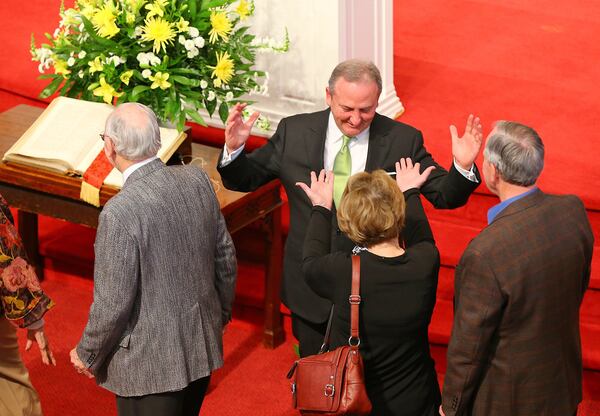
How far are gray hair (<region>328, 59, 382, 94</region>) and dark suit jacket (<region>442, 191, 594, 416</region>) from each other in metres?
0.77

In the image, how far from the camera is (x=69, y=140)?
17.3 ft

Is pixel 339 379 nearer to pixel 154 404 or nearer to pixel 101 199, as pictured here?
pixel 154 404

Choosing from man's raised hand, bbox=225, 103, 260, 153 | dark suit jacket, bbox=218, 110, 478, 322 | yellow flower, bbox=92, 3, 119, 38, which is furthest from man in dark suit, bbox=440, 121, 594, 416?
yellow flower, bbox=92, 3, 119, 38

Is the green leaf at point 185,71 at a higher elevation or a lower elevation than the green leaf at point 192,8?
lower

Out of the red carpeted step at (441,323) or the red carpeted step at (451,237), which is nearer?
the red carpeted step at (441,323)

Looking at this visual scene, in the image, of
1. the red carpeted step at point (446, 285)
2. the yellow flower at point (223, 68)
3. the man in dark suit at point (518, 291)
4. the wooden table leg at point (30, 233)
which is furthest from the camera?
the wooden table leg at point (30, 233)

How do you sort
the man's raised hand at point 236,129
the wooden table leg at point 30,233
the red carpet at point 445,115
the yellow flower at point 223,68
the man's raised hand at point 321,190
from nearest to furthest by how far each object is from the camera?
1. the man's raised hand at point 321,190
2. the man's raised hand at point 236,129
3. the yellow flower at point 223,68
4. the red carpet at point 445,115
5. the wooden table leg at point 30,233

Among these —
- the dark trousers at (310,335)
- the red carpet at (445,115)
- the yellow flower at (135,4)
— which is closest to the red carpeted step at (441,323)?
the red carpet at (445,115)

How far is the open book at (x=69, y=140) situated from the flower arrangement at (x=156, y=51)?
5.7 inches

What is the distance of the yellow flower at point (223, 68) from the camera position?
16.5ft

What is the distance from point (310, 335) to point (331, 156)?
0.72m

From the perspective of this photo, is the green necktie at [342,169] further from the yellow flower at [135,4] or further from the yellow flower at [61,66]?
the yellow flower at [61,66]

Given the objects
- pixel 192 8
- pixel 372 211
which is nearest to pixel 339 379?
pixel 372 211

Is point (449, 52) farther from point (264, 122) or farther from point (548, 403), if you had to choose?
point (548, 403)
